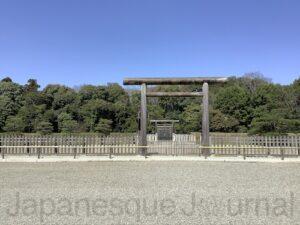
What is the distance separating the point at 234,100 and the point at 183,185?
3698 cm

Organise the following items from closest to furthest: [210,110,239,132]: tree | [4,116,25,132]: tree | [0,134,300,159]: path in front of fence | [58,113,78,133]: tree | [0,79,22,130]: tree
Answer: [0,134,300,159]: path in front of fence < [4,116,25,132]: tree < [58,113,78,133]: tree < [210,110,239,132]: tree < [0,79,22,130]: tree

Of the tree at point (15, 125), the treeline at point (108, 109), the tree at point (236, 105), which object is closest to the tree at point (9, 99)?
the treeline at point (108, 109)

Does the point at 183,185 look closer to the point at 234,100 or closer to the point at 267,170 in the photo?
the point at 267,170

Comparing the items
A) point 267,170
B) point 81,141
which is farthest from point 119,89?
point 267,170

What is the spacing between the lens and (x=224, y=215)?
17.9ft

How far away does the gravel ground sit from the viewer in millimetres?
5270

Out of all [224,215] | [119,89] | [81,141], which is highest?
[119,89]

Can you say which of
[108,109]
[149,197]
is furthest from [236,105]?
[149,197]

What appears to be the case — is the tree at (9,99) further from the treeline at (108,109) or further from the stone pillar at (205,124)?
the stone pillar at (205,124)

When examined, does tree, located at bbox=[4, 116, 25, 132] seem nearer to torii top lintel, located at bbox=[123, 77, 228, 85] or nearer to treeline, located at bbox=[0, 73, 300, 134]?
treeline, located at bbox=[0, 73, 300, 134]

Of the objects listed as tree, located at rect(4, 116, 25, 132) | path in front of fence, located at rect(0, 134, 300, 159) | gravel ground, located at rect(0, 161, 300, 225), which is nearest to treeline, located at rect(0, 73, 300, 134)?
tree, located at rect(4, 116, 25, 132)

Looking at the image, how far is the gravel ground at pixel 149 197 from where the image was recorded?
17.3 feet

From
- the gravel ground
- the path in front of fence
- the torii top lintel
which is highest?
the torii top lintel

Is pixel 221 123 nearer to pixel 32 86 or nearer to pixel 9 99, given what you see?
pixel 9 99
